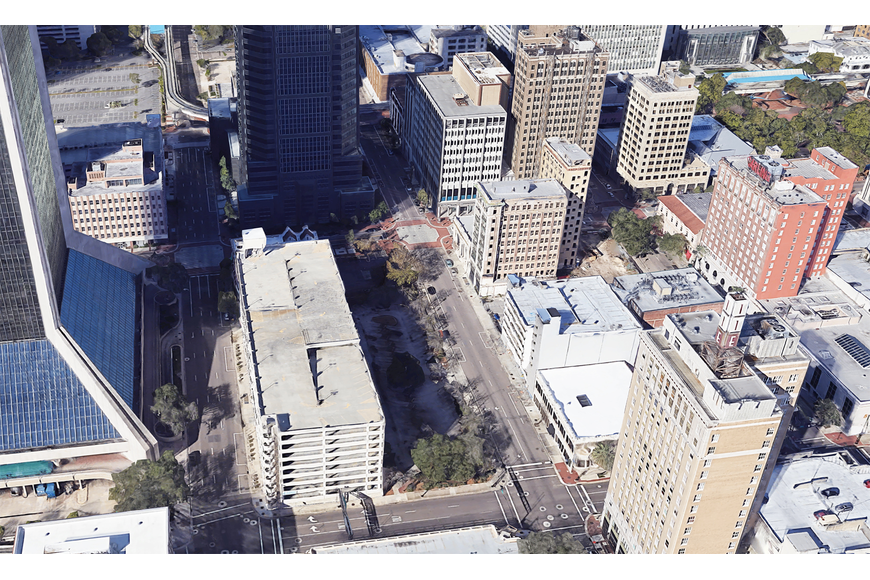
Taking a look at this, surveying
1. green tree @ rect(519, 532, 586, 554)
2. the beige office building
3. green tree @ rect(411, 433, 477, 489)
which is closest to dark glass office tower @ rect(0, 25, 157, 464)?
green tree @ rect(411, 433, 477, 489)

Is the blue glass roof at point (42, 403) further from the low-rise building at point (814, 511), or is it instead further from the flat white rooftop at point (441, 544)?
the low-rise building at point (814, 511)

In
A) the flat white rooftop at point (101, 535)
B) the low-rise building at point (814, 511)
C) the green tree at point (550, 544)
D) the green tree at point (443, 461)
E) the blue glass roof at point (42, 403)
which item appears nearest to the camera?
the flat white rooftop at point (101, 535)

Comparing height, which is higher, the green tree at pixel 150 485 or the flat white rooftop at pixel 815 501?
the flat white rooftop at pixel 815 501

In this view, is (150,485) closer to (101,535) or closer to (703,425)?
(101,535)

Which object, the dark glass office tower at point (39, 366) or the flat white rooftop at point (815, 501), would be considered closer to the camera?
the flat white rooftop at point (815, 501)

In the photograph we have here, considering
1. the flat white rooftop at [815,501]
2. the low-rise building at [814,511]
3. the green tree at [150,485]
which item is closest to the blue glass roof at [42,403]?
the green tree at [150,485]

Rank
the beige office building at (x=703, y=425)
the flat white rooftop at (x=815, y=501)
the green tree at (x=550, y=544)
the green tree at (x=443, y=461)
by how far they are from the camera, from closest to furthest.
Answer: the beige office building at (x=703, y=425) → the green tree at (x=550, y=544) → the flat white rooftop at (x=815, y=501) → the green tree at (x=443, y=461)

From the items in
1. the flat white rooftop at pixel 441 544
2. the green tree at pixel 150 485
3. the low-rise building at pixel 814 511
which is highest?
the low-rise building at pixel 814 511
